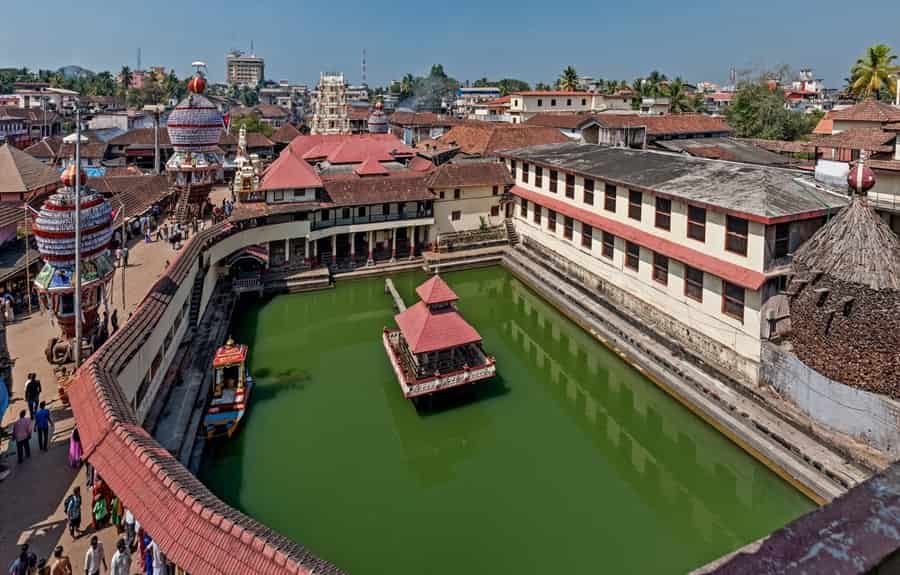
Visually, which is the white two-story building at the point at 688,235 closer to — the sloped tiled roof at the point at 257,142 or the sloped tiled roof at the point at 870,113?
the sloped tiled roof at the point at 870,113

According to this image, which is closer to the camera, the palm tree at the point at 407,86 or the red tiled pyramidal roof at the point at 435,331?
the red tiled pyramidal roof at the point at 435,331

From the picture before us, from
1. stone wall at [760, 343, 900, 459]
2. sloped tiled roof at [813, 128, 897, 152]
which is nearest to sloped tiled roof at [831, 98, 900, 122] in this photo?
sloped tiled roof at [813, 128, 897, 152]

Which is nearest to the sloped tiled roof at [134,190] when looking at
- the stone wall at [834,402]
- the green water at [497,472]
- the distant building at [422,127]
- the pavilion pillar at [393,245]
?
the green water at [497,472]

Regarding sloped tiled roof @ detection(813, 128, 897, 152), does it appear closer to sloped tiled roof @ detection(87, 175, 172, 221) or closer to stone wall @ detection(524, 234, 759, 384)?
stone wall @ detection(524, 234, 759, 384)

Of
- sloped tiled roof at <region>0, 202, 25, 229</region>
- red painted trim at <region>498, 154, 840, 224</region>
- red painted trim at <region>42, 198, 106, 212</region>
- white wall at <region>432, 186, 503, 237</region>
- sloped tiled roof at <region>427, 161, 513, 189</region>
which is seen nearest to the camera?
red painted trim at <region>42, 198, 106, 212</region>

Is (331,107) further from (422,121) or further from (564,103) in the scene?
(564,103)

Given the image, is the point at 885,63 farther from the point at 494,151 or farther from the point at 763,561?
the point at 763,561
